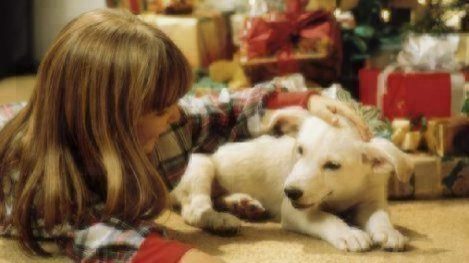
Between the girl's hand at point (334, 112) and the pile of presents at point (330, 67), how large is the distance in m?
0.33

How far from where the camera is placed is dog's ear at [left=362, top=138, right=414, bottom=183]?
1260 mm

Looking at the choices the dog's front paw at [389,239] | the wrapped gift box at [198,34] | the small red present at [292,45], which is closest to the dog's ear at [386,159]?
the dog's front paw at [389,239]

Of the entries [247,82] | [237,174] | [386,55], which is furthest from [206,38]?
[237,174]

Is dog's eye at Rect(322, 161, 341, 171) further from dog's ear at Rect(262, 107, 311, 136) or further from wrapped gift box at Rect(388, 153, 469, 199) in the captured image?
wrapped gift box at Rect(388, 153, 469, 199)

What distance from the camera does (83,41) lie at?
1.05 meters

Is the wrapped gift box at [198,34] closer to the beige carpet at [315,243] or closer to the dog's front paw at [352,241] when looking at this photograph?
the beige carpet at [315,243]

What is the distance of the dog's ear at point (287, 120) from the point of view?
136 cm

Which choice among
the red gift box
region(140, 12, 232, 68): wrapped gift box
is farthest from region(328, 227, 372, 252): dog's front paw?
region(140, 12, 232, 68): wrapped gift box

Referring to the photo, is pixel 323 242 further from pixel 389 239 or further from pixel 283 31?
pixel 283 31

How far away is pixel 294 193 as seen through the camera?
1.23 meters

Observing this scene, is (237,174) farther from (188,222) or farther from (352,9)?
(352,9)

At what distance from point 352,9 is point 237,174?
1.12 m

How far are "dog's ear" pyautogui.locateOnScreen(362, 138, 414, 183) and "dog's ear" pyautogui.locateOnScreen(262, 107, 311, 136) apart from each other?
0.47 feet

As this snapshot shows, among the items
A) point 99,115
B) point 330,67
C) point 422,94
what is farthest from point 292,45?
point 99,115
